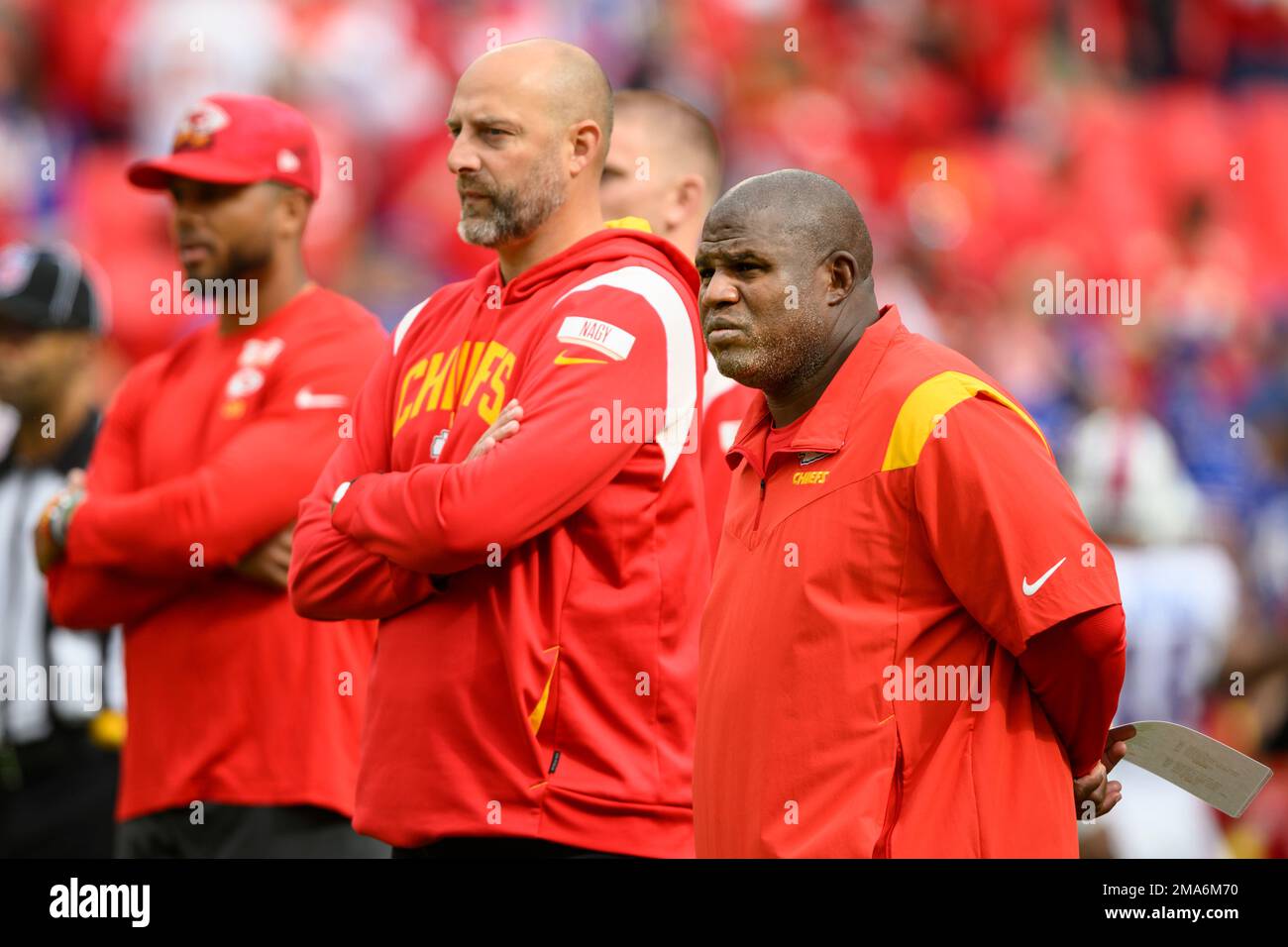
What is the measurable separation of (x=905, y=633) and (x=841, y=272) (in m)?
0.57

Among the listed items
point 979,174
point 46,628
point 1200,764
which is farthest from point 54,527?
point 979,174

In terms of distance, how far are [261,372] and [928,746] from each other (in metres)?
1.87

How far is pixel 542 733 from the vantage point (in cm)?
283

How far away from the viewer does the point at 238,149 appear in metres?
3.93

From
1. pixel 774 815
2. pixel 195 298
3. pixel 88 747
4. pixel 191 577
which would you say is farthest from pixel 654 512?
pixel 88 747

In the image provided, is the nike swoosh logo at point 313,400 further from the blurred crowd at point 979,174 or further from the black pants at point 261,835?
the blurred crowd at point 979,174

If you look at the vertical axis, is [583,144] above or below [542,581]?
above

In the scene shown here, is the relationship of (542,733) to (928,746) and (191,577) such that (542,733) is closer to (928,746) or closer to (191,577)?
(928,746)

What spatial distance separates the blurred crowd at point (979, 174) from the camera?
7.07 m

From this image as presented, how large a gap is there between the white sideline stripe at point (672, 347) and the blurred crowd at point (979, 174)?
383 cm

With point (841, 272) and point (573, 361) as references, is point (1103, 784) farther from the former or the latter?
point (573, 361)

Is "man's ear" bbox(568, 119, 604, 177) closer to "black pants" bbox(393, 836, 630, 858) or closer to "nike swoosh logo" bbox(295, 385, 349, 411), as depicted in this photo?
"nike swoosh logo" bbox(295, 385, 349, 411)

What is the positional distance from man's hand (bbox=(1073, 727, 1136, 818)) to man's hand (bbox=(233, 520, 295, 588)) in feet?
5.40

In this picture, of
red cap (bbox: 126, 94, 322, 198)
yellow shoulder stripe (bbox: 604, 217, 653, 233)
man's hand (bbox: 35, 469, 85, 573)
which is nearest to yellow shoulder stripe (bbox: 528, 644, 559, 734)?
yellow shoulder stripe (bbox: 604, 217, 653, 233)
